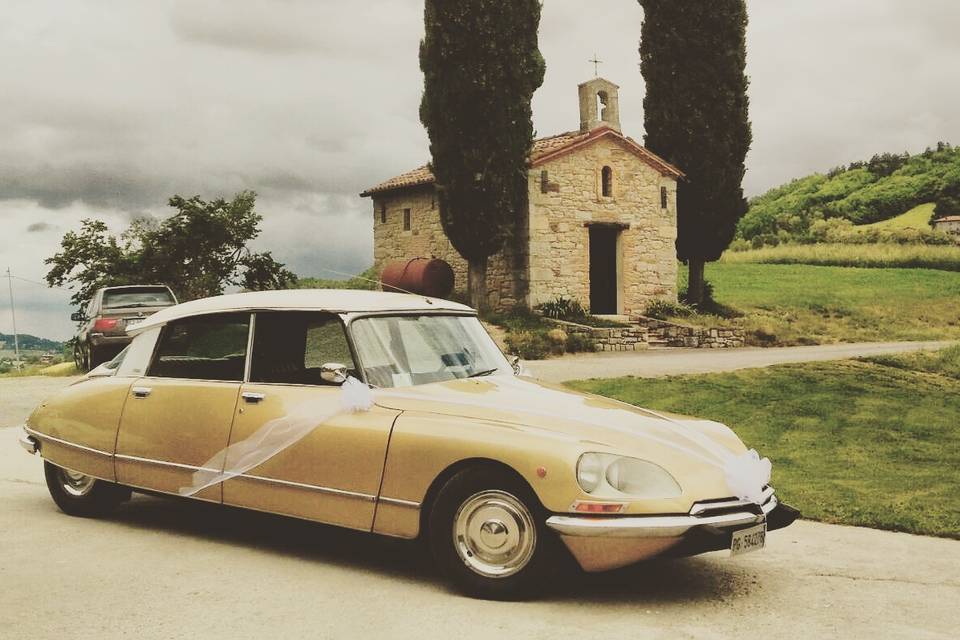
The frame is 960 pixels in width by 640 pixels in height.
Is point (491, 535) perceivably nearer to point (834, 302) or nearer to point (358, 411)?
point (358, 411)

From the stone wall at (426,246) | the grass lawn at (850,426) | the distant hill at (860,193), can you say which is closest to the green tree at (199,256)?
the stone wall at (426,246)

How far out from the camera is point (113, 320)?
18.3 metres

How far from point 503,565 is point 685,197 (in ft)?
92.0

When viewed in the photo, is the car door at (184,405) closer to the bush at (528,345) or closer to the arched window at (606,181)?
the bush at (528,345)

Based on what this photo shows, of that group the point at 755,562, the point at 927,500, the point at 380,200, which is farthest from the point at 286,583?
the point at 380,200

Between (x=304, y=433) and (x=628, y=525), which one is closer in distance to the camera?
(x=628, y=525)

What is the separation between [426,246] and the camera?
103 feet

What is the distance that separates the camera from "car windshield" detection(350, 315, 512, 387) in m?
5.45

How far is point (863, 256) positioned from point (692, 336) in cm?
2456

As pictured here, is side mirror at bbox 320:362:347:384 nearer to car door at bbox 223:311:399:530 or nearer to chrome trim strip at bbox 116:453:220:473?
car door at bbox 223:311:399:530

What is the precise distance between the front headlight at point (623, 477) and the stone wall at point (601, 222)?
2267 cm

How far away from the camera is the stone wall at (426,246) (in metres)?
28.1

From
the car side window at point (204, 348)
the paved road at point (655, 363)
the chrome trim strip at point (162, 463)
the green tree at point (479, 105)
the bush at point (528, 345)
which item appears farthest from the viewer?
the green tree at point (479, 105)

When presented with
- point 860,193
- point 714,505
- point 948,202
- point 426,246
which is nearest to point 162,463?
point 714,505
